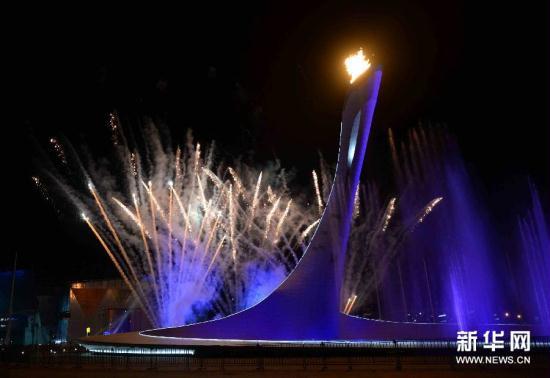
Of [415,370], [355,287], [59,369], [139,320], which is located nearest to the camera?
[415,370]

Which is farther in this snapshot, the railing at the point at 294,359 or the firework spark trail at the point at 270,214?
the firework spark trail at the point at 270,214

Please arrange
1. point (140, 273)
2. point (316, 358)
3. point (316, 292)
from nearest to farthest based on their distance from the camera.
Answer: point (316, 358)
point (316, 292)
point (140, 273)

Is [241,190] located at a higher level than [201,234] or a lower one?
higher

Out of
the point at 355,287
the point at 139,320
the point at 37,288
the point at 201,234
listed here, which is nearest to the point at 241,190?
the point at 201,234

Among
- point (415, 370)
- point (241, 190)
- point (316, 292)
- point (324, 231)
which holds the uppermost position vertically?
point (241, 190)

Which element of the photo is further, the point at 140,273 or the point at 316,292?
the point at 140,273

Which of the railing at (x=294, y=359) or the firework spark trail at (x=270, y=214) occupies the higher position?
the firework spark trail at (x=270, y=214)

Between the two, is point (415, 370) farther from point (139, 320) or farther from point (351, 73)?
point (139, 320)

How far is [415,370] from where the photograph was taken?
11.5 meters

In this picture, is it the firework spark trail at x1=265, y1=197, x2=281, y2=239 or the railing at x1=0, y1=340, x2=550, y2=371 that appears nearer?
the railing at x1=0, y1=340, x2=550, y2=371

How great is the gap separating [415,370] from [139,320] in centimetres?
2495

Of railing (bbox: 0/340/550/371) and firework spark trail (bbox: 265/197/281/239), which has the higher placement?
firework spark trail (bbox: 265/197/281/239)

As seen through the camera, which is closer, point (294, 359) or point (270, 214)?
point (294, 359)

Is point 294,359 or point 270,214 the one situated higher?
point 270,214
